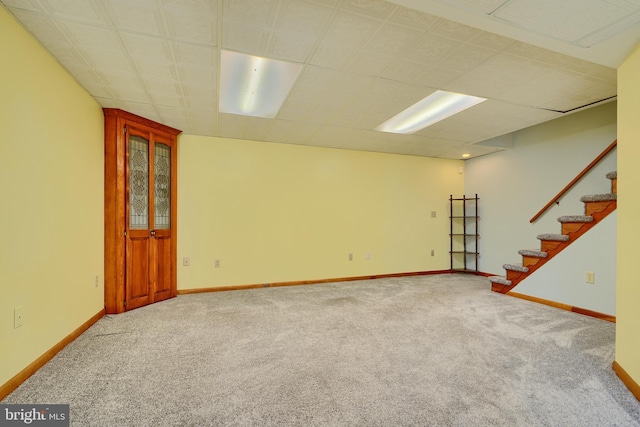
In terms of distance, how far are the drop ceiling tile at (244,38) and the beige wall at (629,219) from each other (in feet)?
7.82

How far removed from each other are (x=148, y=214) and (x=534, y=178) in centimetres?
572

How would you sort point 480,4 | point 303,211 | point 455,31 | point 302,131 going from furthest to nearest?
point 303,211 → point 302,131 → point 455,31 → point 480,4

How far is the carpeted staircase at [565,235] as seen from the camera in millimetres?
3178

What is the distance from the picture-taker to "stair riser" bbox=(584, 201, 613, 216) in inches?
125

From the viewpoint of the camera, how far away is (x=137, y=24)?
185 cm

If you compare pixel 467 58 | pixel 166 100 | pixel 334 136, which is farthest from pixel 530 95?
pixel 166 100

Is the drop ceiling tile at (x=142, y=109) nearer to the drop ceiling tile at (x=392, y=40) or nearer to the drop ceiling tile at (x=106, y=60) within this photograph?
the drop ceiling tile at (x=106, y=60)

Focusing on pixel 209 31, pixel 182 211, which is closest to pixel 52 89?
pixel 209 31

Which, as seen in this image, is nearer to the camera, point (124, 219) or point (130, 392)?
point (130, 392)

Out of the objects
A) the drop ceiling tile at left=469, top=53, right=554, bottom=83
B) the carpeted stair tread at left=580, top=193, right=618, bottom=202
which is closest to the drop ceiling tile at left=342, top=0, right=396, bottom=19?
the drop ceiling tile at left=469, top=53, right=554, bottom=83

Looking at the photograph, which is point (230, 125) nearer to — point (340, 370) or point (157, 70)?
point (157, 70)

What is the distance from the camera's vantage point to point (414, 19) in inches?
71.3

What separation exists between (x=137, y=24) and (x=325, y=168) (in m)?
3.40

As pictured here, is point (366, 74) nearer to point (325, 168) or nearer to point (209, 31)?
point (209, 31)
